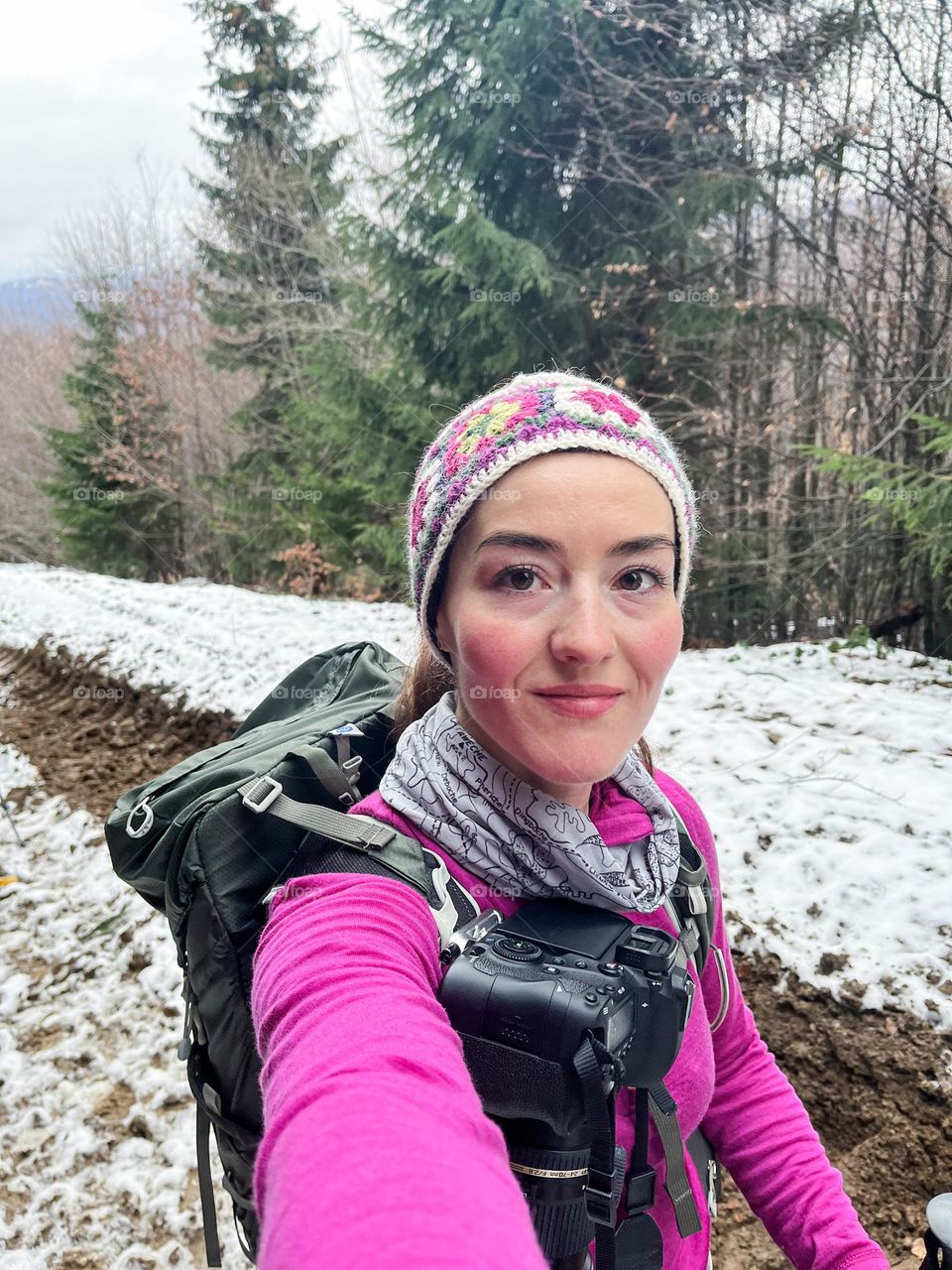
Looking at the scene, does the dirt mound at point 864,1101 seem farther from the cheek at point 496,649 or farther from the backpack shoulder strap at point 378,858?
the cheek at point 496,649

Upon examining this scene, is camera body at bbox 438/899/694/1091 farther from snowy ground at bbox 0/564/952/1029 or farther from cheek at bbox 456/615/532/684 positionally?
snowy ground at bbox 0/564/952/1029

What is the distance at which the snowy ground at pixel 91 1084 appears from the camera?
2.80 meters

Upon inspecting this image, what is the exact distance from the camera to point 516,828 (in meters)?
1.25

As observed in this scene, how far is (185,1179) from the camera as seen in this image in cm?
298

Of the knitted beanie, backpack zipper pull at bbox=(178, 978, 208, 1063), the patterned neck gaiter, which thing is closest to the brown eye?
the knitted beanie

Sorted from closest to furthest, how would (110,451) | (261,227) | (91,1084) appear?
(91,1084)
(261,227)
(110,451)

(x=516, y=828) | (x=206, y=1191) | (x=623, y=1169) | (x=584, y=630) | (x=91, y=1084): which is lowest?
(x=91, y=1084)

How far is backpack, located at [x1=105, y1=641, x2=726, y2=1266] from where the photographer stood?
3.84ft

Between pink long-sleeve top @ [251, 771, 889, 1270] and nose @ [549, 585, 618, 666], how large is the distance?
1.27 feet

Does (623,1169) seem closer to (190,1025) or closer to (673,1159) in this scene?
(673,1159)

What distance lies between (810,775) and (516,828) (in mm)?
3757

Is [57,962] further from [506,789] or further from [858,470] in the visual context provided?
[858,470]

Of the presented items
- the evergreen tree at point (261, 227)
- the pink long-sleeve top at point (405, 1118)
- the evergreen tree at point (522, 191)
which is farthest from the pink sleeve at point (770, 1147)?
the evergreen tree at point (261, 227)

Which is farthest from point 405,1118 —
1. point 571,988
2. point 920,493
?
point 920,493
